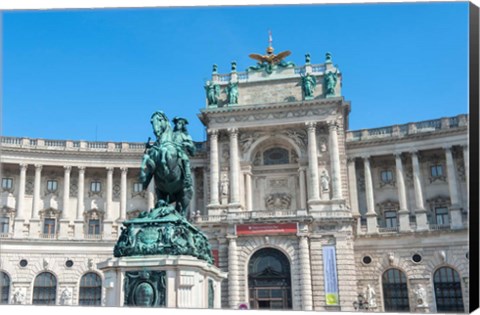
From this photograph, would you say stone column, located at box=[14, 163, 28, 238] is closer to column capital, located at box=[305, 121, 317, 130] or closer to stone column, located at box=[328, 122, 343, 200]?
column capital, located at box=[305, 121, 317, 130]

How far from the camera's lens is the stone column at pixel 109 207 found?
44094 millimetres

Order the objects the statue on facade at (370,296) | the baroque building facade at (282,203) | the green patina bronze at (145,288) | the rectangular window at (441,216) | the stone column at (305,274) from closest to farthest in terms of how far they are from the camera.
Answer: the green patina bronze at (145,288) < the stone column at (305,274) < the baroque building facade at (282,203) < the statue on facade at (370,296) < the rectangular window at (441,216)

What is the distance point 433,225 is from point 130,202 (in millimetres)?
23446

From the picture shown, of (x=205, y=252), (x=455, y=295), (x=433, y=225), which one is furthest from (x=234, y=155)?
(x=205, y=252)

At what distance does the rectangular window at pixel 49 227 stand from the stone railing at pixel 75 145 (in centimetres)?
568

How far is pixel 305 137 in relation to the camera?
141ft

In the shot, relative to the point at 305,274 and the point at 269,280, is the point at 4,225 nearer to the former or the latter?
the point at 269,280

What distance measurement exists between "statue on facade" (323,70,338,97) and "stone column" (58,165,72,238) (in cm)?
2079

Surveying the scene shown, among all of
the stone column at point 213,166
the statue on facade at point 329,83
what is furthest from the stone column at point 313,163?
the stone column at point 213,166

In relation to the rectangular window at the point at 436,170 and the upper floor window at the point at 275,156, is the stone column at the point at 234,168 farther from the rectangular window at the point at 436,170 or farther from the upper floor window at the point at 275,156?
the rectangular window at the point at 436,170

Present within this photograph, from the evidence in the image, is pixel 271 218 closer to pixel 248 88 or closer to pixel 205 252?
pixel 248 88

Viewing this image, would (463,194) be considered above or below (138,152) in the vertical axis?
below

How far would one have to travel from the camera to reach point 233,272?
38875 mm

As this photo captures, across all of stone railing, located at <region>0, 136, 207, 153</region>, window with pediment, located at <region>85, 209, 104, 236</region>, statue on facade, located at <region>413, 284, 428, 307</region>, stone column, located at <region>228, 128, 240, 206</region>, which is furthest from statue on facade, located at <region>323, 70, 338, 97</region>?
window with pediment, located at <region>85, 209, 104, 236</region>
